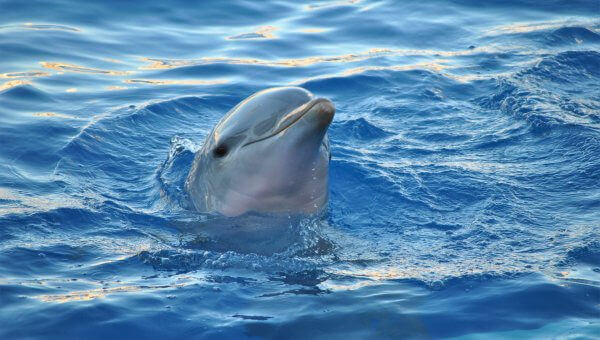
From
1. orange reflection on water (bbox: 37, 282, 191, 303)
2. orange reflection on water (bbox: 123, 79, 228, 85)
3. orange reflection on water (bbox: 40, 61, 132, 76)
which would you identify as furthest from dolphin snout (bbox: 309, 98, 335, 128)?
orange reflection on water (bbox: 40, 61, 132, 76)

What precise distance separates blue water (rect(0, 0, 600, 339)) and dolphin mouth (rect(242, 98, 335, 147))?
33.3 inches

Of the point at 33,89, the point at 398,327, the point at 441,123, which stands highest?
the point at 33,89

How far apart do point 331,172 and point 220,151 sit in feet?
7.98

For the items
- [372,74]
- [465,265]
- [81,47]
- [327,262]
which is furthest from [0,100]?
[465,265]

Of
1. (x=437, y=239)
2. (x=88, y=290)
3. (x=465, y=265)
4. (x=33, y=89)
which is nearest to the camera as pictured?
(x=88, y=290)

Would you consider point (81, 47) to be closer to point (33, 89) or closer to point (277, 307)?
point (33, 89)

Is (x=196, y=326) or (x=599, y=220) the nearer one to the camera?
(x=196, y=326)

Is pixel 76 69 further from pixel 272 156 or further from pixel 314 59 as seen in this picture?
pixel 272 156

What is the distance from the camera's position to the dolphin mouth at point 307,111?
5488mm

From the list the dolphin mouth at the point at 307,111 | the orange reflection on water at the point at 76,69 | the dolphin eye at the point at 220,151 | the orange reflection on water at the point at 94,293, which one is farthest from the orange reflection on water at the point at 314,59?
the orange reflection on water at the point at 94,293

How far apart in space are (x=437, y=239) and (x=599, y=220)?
1457 millimetres

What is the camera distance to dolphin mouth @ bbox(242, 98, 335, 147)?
5.49 metres

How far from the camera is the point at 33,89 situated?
35.5 feet

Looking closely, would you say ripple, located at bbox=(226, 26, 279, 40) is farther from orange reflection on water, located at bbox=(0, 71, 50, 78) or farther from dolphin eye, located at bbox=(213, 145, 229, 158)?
dolphin eye, located at bbox=(213, 145, 229, 158)
